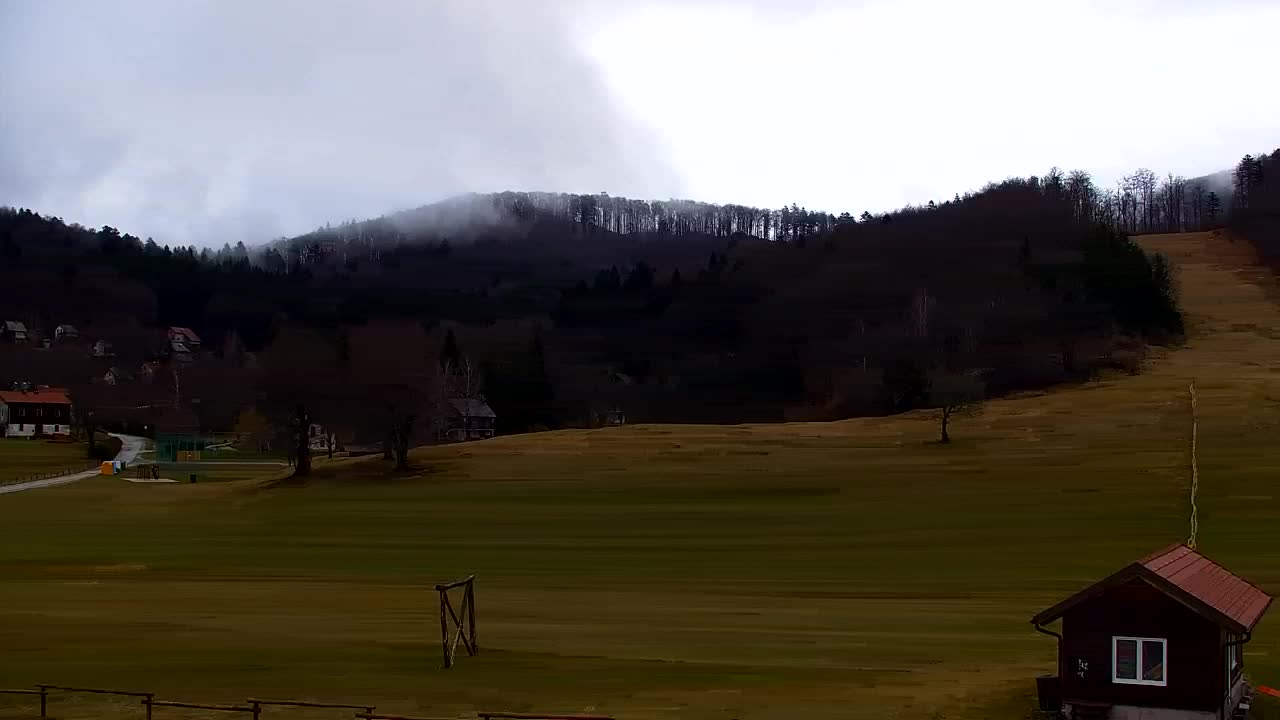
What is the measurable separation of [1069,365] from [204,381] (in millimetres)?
109621

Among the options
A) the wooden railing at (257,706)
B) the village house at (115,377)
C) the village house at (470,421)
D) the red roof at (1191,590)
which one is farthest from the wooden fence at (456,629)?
the village house at (115,377)

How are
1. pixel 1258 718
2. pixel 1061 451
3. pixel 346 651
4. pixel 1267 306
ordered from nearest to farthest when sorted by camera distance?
1. pixel 1258 718
2. pixel 346 651
3. pixel 1061 451
4. pixel 1267 306

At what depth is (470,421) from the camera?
12525 cm

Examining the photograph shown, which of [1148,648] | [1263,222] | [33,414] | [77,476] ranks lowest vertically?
[77,476]

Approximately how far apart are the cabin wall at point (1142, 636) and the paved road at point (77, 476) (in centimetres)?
7620

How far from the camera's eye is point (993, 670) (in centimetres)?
2770

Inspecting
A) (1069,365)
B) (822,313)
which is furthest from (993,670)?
(822,313)

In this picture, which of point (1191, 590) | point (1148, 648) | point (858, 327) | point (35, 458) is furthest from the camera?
point (858, 327)

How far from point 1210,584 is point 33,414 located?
138138 millimetres

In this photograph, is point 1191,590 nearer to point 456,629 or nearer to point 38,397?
point 456,629

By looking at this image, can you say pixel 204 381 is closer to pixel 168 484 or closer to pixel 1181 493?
pixel 168 484

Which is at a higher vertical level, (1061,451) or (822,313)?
(822,313)

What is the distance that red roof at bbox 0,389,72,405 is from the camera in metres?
138

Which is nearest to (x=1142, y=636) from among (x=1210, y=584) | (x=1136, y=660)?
(x=1136, y=660)
